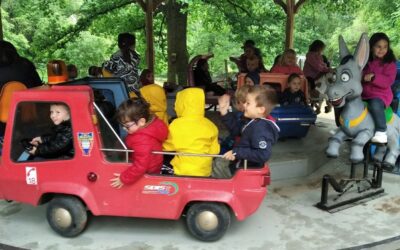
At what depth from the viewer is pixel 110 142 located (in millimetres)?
3066

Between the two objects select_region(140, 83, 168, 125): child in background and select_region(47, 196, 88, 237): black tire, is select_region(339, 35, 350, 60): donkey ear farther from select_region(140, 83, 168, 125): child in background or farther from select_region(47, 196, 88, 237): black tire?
select_region(47, 196, 88, 237): black tire

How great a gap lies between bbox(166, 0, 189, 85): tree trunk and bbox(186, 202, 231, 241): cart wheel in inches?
284

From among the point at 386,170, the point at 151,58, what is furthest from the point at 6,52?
the point at 151,58

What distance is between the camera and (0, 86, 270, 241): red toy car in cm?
289

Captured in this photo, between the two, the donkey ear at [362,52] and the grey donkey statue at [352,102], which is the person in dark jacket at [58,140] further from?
the donkey ear at [362,52]

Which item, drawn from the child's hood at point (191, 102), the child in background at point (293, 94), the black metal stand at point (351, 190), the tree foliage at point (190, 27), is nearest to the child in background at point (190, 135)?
the child's hood at point (191, 102)

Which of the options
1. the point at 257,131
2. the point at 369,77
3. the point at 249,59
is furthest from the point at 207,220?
the point at 249,59

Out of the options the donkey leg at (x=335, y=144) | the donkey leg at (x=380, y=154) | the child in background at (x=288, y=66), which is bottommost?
the donkey leg at (x=380, y=154)

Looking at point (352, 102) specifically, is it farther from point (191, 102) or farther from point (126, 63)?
point (126, 63)

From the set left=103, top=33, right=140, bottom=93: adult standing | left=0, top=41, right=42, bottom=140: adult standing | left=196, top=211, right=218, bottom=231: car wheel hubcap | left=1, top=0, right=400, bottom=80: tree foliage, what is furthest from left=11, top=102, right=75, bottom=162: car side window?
left=1, top=0, right=400, bottom=80: tree foliage

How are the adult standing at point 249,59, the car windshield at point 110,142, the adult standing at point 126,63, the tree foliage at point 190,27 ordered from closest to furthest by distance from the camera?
the car windshield at point 110,142 → the adult standing at point 126,63 → the adult standing at point 249,59 → the tree foliage at point 190,27

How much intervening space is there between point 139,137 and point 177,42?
7.50 meters

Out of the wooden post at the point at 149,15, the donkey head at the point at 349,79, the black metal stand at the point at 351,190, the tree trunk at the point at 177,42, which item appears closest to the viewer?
the black metal stand at the point at 351,190

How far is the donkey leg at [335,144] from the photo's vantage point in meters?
3.83
